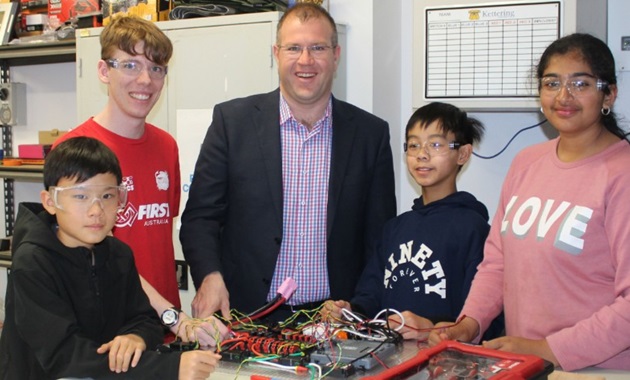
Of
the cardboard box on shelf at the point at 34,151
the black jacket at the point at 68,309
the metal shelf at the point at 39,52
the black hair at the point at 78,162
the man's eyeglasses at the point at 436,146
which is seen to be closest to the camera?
the black jacket at the point at 68,309

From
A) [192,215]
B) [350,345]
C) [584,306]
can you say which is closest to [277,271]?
[192,215]

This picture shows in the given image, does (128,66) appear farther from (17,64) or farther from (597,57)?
(17,64)

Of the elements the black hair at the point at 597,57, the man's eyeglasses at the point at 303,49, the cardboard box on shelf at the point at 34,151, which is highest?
the man's eyeglasses at the point at 303,49

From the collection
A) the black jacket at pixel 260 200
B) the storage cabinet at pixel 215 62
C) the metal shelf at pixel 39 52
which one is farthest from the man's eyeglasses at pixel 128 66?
the metal shelf at pixel 39 52

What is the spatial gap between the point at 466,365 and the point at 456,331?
372 millimetres

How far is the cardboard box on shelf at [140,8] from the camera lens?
3.31 meters

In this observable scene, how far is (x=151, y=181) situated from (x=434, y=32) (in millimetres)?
1250

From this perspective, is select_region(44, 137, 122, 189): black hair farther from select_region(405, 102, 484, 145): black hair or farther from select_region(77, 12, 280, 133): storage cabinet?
select_region(77, 12, 280, 133): storage cabinet

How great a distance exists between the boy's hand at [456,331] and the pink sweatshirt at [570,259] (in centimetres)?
4

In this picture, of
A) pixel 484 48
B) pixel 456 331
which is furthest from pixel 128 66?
pixel 484 48

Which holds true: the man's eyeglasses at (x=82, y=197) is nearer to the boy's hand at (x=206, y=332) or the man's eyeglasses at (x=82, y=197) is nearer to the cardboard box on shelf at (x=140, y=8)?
the boy's hand at (x=206, y=332)

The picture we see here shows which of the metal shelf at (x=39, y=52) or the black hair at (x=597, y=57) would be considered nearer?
the black hair at (x=597, y=57)

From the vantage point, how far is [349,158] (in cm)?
239

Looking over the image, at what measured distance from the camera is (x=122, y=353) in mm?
1562
